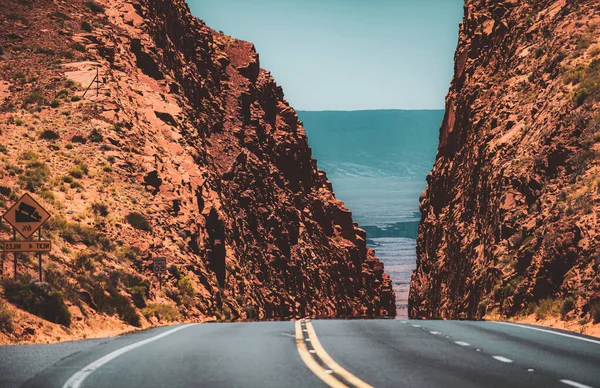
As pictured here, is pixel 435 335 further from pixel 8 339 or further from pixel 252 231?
pixel 252 231

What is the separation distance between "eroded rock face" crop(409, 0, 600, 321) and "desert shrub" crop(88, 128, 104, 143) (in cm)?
2123

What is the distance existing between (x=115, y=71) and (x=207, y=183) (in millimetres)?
9429


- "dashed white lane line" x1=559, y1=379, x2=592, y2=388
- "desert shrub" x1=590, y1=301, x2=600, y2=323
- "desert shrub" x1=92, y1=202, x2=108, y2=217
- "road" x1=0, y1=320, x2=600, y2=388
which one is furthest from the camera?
"desert shrub" x1=92, y1=202, x2=108, y2=217

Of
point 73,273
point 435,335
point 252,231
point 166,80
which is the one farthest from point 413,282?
point 435,335

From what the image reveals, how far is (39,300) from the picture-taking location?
19.2 meters

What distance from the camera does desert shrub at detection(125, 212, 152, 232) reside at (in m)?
32.7

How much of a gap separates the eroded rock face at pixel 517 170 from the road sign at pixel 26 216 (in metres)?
15.5

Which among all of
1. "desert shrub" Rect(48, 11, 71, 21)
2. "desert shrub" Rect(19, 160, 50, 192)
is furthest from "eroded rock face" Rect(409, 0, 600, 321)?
"desert shrub" Rect(48, 11, 71, 21)

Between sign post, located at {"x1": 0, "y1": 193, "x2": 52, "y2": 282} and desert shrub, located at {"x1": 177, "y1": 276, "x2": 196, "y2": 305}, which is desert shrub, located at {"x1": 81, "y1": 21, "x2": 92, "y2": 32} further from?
sign post, located at {"x1": 0, "y1": 193, "x2": 52, "y2": 282}

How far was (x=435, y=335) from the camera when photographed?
14.4m

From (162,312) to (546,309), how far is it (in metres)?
14.2

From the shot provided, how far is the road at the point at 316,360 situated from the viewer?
866 cm

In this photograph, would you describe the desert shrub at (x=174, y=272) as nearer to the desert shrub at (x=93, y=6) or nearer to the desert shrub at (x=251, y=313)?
the desert shrub at (x=251, y=313)

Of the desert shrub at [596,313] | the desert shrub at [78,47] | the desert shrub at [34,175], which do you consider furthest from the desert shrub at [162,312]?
the desert shrub at [78,47]
